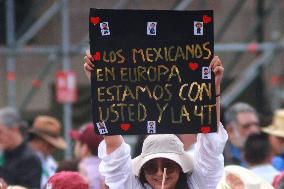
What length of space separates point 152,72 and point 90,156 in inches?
87.8

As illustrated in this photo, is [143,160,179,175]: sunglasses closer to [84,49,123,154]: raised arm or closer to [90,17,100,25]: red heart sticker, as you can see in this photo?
[84,49,123,154]: raised arm

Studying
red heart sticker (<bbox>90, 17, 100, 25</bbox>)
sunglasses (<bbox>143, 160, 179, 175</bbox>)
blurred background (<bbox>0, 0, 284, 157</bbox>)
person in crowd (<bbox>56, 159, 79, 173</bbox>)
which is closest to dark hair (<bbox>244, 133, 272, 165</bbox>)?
person in crowd (<bbox>56, 159, 79, 173</bbox>)

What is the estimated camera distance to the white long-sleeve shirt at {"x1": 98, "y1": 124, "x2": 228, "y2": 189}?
230 inches

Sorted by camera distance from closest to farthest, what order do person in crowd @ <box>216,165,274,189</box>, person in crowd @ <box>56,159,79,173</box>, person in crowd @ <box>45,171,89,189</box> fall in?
1. person in crowd @ <box>216,165,274,189</box>
2. person in crowd @ <box>45,171,89,189</box>
3. person in crowd @ <box>56,159,79,173</box>

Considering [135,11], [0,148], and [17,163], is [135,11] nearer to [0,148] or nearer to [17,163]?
[17,163]

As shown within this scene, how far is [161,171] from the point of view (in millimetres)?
5938

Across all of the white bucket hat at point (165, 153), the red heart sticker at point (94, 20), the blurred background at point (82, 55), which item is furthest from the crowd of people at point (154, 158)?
the blurred background at point (82, 55)

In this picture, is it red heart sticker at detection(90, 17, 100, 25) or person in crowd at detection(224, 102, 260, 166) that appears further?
person in crowd at detection(224, 102, 260, 166)

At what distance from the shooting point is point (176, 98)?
5906 millimetres

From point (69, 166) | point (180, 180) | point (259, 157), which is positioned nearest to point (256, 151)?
point (259, 157)

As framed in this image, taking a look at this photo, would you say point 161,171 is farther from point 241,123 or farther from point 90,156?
point 241,123

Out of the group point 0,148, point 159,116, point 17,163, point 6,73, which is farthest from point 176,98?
point 6,73

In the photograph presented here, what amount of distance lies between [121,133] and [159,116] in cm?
22

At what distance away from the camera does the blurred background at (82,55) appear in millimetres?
14453
